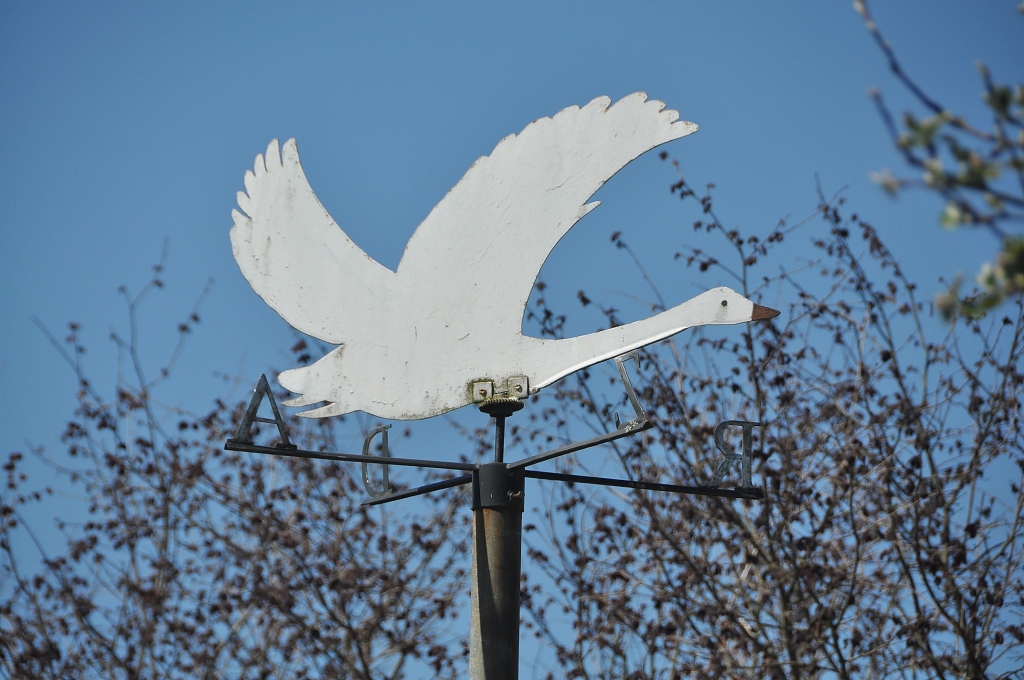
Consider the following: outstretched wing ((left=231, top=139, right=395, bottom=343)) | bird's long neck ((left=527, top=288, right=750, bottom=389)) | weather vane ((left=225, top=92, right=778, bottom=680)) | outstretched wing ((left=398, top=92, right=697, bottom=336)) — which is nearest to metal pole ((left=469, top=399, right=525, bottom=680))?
weather vane ((left=225, top=92, right=778, bottom=680))

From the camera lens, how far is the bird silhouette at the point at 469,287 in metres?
3.11

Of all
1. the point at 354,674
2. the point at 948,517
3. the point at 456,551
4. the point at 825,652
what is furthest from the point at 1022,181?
the point at 456,551

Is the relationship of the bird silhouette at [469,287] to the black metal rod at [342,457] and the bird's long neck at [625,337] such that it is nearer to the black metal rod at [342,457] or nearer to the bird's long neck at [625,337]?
the bird's long neck at [625,337]

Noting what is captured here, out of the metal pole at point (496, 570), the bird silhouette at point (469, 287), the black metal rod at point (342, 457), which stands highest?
the bird silhouette at point (469, 287)

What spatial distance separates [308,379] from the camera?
3.21 meters

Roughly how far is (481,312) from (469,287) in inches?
3.1

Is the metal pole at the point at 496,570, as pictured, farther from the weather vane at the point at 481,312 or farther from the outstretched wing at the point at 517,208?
the outstretched wing at the point at 517,208

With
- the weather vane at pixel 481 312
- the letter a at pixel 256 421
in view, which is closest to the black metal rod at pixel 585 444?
the weather vane at pixel 481 312

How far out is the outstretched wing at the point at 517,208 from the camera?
10.3ft

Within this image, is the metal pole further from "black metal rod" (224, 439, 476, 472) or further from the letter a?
the letter a

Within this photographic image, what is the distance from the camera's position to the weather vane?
298cm

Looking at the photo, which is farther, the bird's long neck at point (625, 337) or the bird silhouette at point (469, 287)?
the bird silhouette at point (469, 287)

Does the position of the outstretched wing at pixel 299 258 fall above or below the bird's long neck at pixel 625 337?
above

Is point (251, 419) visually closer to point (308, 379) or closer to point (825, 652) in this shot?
point (308, 379)
